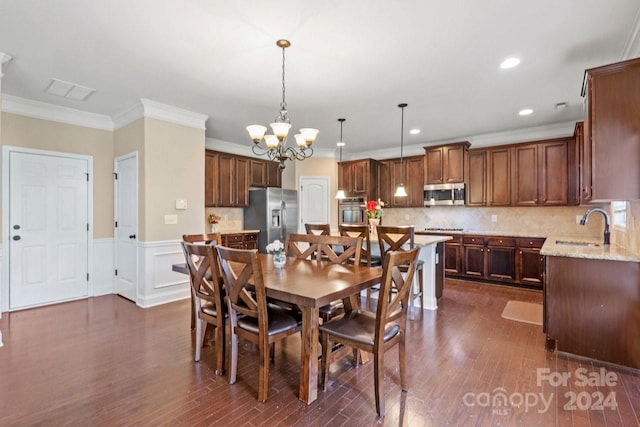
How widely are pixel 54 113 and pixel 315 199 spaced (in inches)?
181

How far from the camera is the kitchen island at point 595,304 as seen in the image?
240 cm

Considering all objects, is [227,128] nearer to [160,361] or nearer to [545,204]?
[160,361]

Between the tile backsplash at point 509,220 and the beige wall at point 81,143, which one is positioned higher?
the beige wall at point 81,143

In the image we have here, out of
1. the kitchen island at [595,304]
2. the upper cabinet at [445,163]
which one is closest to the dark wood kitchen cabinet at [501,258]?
the upper cabinet at [445,163]

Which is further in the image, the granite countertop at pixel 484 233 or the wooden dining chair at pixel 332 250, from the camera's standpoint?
the granite countertop at pixel 484 233

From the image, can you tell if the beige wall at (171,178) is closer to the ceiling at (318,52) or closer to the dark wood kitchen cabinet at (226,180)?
the ceiling at (318,52)

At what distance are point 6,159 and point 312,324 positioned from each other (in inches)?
176

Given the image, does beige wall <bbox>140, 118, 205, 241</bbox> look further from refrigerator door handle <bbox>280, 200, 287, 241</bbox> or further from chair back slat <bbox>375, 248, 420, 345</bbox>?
chair back slat <bbox>375, 248, 420, 345</bbox>

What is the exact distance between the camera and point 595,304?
253 centimetres

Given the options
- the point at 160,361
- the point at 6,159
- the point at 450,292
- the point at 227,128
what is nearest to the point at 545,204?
the point at 450,292

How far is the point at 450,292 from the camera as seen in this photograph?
188 inches

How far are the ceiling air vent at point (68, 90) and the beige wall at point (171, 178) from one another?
687 millimetres

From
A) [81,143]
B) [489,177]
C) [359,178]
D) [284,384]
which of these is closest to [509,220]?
[489,177]

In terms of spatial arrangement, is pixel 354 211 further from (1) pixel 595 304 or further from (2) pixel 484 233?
(1) pixel 595 304
